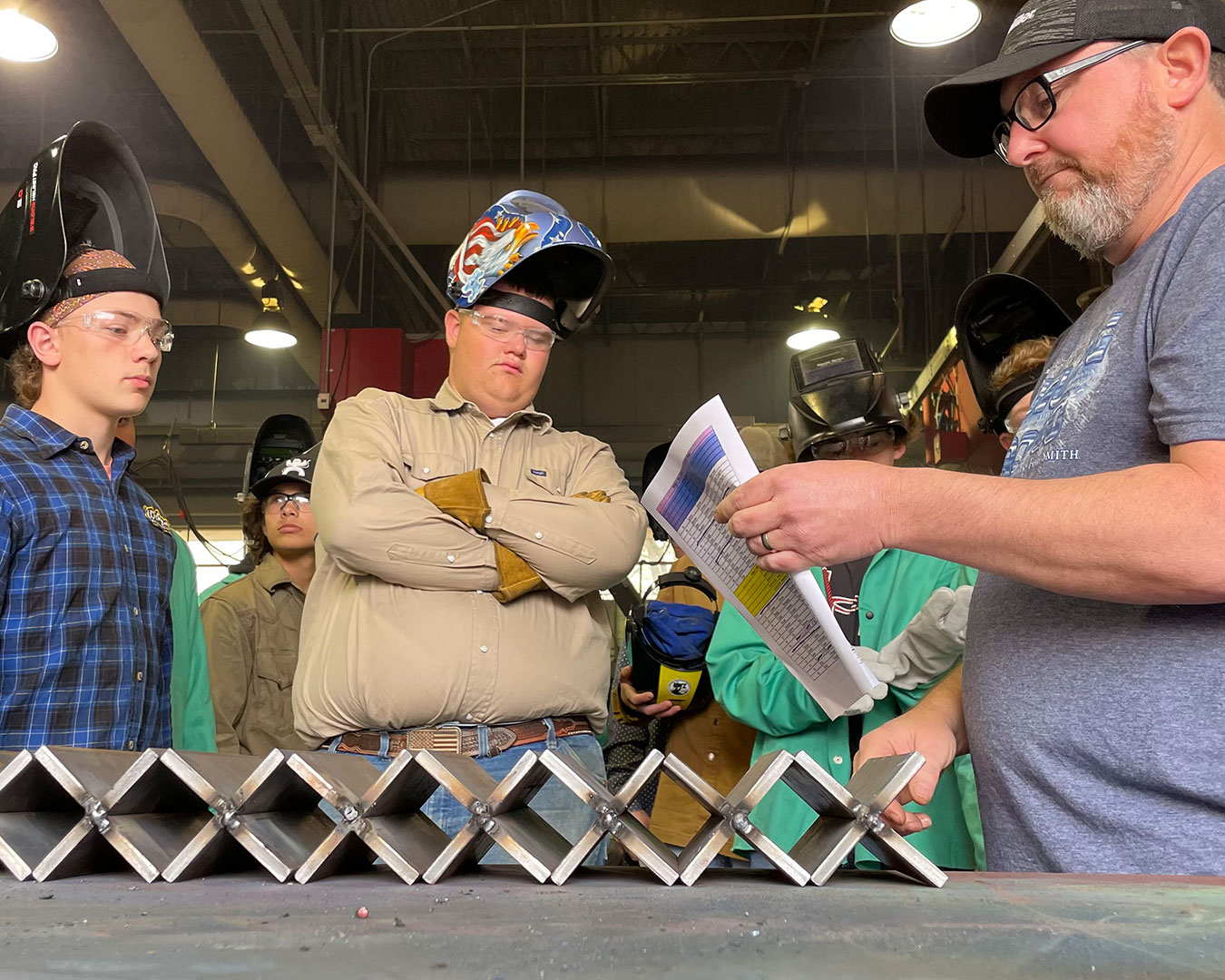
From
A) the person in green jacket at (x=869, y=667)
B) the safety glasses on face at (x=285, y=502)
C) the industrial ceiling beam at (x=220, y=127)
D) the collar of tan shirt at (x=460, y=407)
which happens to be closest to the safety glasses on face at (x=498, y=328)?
the collar of tan shirt at (x=460, y=407)

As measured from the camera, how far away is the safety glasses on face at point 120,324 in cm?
211

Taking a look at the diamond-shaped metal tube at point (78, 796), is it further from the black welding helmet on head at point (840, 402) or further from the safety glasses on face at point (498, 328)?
the black welding helmet on head at point (840, 402)

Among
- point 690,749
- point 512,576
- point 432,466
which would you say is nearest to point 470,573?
point 512,576

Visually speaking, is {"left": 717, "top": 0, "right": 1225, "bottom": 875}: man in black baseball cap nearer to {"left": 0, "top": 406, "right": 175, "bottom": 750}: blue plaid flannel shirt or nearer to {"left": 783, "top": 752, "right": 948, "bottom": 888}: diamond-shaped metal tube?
{"left": 783, "top": 752, "right": 948, "bottom": 888}: diamond-shaped metal tube

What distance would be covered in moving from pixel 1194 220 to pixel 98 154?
2116mm

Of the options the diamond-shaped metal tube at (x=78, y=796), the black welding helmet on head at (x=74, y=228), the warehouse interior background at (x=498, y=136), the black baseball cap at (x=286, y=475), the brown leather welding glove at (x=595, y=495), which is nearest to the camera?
the diamond-shaped metal tube at (x=78, y=796)

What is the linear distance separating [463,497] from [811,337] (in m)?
6.41

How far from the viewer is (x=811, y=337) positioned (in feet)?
26.5

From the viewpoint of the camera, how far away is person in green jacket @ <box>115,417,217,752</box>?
241 cm

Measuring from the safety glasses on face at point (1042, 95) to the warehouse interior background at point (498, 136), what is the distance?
439 centimetres

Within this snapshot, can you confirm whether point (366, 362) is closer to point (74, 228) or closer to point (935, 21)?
point (935, 21)

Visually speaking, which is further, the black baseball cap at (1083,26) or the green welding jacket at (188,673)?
the green welding jacket at (188,673)

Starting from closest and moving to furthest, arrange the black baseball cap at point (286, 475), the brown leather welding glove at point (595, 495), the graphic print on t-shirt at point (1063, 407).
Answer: the graphic print on t-shirt at point (1063, 407)
the brown leather welding glove at point (595, 495)
the black baseball cap at point (286, 475)

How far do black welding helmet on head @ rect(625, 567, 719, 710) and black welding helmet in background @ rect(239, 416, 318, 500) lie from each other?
2021 mm
